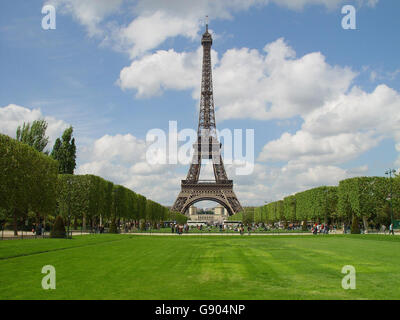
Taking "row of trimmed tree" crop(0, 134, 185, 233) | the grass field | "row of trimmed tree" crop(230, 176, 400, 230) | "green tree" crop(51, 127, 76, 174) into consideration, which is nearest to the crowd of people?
"row of trimmed tree" crop(230, 176, 400, 230)

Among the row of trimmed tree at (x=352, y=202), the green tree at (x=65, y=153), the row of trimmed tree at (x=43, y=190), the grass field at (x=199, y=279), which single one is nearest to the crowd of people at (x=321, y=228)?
the row of trimmed tree at (x=352, y=202)

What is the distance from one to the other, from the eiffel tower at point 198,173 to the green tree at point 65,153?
39677 millimetres

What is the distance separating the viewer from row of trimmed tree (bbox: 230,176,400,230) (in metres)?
59.3

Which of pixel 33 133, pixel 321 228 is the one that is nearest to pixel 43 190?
pixel 33 133

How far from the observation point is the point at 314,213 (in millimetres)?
68500

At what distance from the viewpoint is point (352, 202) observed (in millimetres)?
59812

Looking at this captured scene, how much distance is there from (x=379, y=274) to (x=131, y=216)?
208 ft

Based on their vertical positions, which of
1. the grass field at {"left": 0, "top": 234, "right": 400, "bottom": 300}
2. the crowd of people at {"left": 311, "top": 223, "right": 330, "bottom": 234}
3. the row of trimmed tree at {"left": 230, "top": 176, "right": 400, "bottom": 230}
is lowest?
the crowd of people at {"left": 311, "top": 223, "right": 330, "bottom": 234}

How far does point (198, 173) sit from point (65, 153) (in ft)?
159

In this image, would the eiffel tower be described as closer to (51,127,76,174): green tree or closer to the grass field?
(51,127,76,174): green tree

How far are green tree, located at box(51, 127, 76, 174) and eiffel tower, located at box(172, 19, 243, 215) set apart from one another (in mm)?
39677

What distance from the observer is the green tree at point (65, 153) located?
211 ft
